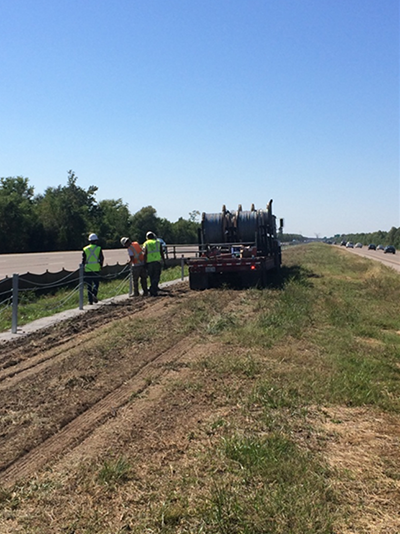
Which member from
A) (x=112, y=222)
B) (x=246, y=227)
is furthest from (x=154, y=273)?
(x=112, y=222)

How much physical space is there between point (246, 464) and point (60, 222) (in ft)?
213

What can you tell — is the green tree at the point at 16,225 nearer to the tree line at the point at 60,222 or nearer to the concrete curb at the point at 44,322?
the tree line at the point at 60,222

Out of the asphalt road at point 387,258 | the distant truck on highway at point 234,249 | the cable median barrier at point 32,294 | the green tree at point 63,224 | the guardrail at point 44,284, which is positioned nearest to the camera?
the cable median barrier at point 32,294

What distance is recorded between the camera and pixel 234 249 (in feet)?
62.5

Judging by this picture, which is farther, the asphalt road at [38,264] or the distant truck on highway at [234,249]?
the asphalt road at [38,264]

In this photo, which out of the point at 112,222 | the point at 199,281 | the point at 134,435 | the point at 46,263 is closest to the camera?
the point at 134,435

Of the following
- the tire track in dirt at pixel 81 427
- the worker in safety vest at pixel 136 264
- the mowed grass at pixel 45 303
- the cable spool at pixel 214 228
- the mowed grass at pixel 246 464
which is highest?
the cable spool at pixel 214 228

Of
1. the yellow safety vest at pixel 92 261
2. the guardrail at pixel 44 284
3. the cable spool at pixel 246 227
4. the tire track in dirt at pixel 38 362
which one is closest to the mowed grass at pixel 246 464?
the tire track in dirt at pixel 38 362

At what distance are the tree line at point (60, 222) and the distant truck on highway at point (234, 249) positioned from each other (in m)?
41.7

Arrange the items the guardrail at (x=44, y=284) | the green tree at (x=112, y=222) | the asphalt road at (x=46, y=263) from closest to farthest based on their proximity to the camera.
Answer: the guardrail at (x=44, y=284) < the asphalt road at (x=46, y=263) < the green tree at (x=112, y=222)

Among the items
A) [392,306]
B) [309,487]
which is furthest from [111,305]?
[309,487]

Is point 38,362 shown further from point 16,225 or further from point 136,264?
point 16,225

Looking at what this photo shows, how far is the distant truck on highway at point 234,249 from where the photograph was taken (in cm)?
1764

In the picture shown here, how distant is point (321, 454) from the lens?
4.61 metres
